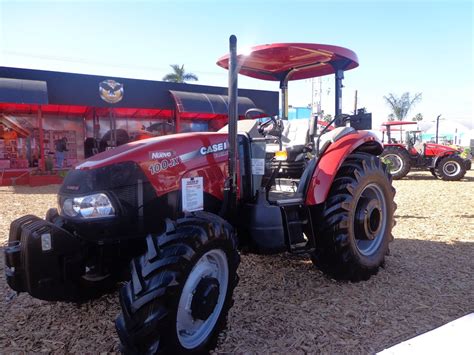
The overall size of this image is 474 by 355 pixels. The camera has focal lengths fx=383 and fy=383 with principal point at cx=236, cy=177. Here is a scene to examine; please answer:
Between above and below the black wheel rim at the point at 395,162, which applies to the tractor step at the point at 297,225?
above

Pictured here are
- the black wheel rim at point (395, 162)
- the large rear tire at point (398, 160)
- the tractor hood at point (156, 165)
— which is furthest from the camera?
the black wheel rim at point (395, 162)

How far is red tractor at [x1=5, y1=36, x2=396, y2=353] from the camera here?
81.6 inches

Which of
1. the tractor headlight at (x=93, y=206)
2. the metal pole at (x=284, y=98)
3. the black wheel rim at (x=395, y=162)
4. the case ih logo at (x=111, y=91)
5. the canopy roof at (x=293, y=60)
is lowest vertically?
the black wheel rim at (x=395, y=162)

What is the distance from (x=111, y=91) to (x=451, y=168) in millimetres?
12506

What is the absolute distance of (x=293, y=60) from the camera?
12.3 feet

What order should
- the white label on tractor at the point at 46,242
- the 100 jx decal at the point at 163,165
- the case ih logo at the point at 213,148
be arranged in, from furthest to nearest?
the case ih logo at the point at 213,148 < the 100 jx decal at the point at 163,165 < the white label on tractor at the point at 46,242

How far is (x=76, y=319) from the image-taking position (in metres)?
2.81

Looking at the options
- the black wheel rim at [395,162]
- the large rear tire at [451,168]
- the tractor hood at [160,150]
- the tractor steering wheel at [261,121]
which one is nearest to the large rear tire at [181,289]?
the tractor hood at [160,150]

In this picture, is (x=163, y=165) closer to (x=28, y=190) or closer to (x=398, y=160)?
(x=28, y=190)

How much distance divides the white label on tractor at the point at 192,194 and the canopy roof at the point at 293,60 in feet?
3.88

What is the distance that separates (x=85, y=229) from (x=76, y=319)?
94 centimetres

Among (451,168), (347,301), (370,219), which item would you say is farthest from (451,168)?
(347,301)

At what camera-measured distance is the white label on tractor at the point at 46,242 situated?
2.19 meters

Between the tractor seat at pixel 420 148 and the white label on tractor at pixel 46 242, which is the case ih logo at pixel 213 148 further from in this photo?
the tractor seat at pixel 420 148
